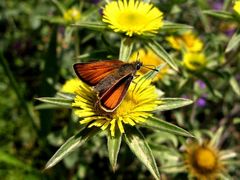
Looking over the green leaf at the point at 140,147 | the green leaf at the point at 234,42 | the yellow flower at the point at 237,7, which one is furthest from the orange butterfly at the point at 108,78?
the yellow flower at the point at 237,7

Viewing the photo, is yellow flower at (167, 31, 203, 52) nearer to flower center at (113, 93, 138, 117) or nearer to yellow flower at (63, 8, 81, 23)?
yellow flower at (63, 8, 81, 23)

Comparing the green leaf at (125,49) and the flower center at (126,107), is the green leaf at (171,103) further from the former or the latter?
the green leaf at (125,49)

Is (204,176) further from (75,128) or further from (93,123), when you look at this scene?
(93,123)

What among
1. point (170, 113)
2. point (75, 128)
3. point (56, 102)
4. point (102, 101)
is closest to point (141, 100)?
point (102, 101)

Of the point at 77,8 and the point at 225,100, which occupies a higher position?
the point at 77,8

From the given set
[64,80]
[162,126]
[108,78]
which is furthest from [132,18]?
[64,80]

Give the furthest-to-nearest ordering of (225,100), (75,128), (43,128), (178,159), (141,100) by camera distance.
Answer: (225,100) → (43,128) → (178,159) → (75,128) → (141,100)

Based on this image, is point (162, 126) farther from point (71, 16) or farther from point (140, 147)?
→ point (71, 16)

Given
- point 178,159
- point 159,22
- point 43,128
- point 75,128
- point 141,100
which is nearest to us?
point 141,100
